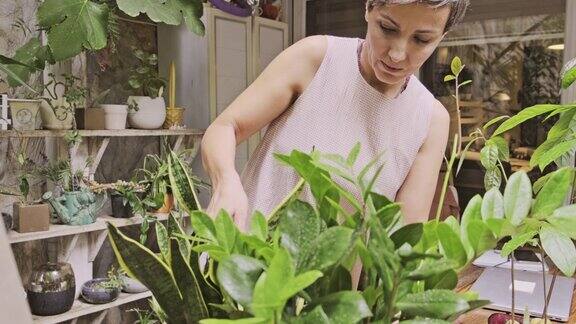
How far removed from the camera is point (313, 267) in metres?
0.35

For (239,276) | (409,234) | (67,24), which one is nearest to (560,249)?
(409,234)

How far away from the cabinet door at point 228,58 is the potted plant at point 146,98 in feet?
1.21

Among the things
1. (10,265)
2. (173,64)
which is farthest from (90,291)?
(10,265)

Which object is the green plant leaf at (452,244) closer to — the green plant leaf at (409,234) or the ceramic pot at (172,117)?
the green plant leaf at (409,234)

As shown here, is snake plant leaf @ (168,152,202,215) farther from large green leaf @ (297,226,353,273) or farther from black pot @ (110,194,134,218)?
black pot @ (110,194,134,218)

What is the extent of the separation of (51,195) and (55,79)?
0.63 meters

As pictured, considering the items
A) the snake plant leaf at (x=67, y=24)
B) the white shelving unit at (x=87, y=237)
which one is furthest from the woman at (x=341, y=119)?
the white shelving unit at (x=87, y=237)

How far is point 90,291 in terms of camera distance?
283 centimetres

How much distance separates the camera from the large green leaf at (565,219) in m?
0.42

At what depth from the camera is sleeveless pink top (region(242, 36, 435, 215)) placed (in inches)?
42.9

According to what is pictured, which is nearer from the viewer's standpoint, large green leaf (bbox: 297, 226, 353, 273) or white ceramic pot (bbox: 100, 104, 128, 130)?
large green leaf (bbox: 297, 226, 353, 273)

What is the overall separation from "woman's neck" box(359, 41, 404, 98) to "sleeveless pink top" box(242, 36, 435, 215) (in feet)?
0.04

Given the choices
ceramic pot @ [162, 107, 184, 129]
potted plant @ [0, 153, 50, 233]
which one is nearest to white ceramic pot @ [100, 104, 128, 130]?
ceramic pot @ [162, 107, 184, 129]

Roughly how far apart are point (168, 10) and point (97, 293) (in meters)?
1.53
